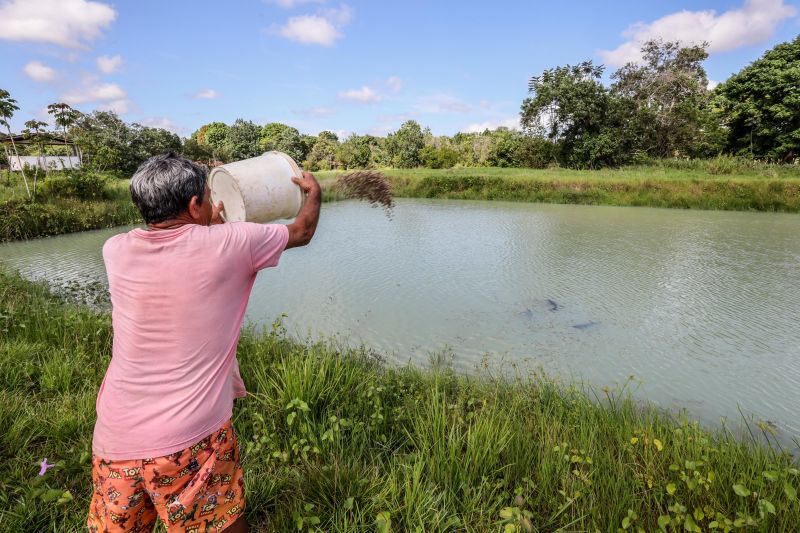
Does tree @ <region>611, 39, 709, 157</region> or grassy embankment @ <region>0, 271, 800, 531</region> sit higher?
tree @ <region>611, 39, 709, 157</region>

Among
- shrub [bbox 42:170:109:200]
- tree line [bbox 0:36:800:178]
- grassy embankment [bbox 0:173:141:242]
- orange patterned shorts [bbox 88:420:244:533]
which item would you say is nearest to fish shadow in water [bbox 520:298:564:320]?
orange patterned shorts [bbox 88:420:244:533]

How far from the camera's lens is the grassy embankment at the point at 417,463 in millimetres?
1550

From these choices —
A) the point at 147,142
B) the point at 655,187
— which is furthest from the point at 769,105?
the point at 147,142

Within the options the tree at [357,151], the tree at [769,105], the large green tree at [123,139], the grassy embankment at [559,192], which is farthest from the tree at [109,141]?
the tree at [769,105]

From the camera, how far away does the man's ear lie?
3.62ft

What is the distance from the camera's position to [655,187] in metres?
14.2

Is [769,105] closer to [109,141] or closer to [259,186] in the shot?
[259,186]

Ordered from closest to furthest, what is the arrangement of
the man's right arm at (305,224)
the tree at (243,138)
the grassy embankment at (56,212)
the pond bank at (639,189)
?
the man's right arm at (305,224) → the grassy embankment at (56,212) → the pond bank at (639,189) → the tree at (243,138)

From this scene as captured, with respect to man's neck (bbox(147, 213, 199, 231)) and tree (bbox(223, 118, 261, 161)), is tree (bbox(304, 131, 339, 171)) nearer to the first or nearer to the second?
tree (bbox(223, 118, 261, 161))

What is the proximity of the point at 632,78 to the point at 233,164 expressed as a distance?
2802cm

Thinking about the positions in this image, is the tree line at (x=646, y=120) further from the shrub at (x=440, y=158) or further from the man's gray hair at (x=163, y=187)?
the man's gray hair at (x=163, y=187)

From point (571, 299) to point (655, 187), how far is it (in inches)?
445

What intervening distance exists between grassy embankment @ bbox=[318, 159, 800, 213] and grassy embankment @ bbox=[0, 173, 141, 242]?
5255 mm

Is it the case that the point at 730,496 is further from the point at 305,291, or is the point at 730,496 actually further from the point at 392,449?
the point at 305,291
